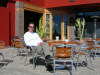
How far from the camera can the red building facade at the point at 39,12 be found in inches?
401

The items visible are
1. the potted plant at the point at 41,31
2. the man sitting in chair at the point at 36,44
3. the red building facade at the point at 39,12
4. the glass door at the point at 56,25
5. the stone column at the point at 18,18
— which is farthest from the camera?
the glass door at the point at 56,25

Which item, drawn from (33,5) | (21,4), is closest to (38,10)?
(33,5)

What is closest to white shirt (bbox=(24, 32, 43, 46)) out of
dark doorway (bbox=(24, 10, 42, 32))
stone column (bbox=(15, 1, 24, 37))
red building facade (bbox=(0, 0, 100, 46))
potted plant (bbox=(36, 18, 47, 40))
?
red building facade (bbox=(0, 0, 100, 46))

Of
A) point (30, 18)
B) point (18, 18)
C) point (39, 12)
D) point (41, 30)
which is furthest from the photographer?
point (30, 18)

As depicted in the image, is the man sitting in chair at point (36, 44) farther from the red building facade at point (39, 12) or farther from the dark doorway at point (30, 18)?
the dark doorway at point (30, 18)

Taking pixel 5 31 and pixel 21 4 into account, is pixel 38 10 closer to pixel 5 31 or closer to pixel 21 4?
pixel 21 4

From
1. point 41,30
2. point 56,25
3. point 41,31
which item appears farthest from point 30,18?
point 41,31

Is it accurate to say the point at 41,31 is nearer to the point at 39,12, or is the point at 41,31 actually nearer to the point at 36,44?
the point at 39,12

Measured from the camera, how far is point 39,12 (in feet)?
44.0

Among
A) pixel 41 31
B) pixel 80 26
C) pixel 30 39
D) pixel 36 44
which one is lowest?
pixel 36 44

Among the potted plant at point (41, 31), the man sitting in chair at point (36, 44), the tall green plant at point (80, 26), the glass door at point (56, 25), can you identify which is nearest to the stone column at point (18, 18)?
the potted plant at point (41, 31)

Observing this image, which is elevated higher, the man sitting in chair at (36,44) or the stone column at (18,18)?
the stone column at (18,18)

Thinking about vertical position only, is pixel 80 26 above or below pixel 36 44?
above

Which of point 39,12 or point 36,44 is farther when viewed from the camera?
point 39,12
